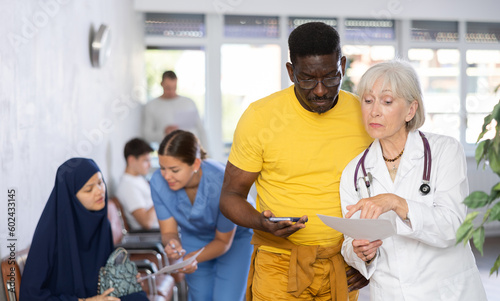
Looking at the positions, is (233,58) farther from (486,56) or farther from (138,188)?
(486,56)

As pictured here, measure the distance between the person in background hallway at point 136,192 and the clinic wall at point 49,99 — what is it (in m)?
0.21

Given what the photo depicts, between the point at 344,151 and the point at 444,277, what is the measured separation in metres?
0.57

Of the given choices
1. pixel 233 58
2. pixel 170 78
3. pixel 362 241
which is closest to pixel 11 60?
pixel 362 241

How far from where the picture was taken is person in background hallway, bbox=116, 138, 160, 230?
4.61 meters

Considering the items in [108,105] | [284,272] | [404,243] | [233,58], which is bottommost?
[284,272]

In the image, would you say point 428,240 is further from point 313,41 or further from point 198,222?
point 198,222

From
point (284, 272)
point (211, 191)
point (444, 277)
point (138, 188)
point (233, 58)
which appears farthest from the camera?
point (233, 58)

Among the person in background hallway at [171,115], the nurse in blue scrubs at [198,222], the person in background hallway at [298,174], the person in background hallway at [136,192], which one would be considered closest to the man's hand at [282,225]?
the person in background hallway at [298,174]

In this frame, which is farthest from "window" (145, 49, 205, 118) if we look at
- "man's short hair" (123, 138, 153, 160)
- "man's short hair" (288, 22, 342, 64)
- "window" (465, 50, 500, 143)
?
"man's short hair" (288, 22, 342, 64)

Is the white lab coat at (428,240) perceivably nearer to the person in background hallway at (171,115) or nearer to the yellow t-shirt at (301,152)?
the yellow t-shirt at (301,152)

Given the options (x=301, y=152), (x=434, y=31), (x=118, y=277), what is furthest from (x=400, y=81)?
(x=434, y=31)

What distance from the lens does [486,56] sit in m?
7.55

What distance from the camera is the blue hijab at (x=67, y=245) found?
97.1 inches

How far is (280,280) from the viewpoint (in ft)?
6.98
